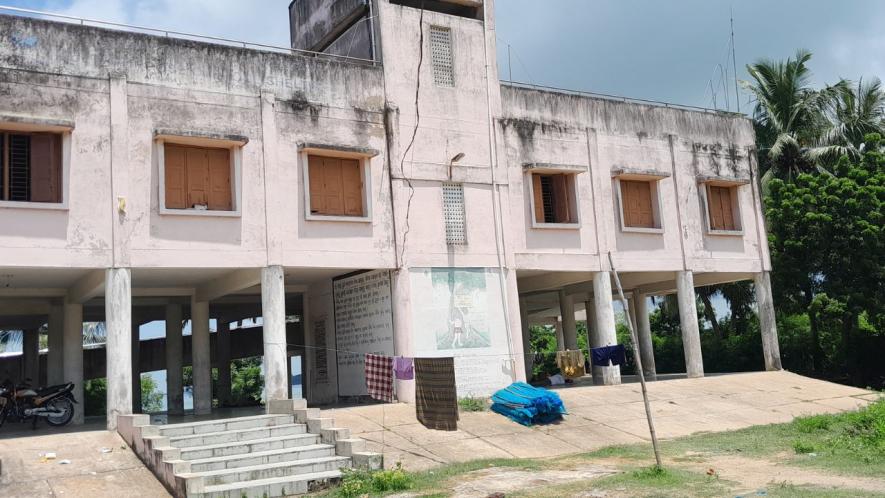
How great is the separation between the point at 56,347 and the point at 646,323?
1669 cm

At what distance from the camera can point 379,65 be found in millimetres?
17984

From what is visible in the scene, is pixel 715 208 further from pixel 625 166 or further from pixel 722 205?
pixel 625 166

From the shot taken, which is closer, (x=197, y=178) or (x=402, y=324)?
(x=197, y=178)

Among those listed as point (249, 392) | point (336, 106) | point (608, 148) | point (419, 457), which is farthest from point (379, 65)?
point (249, 392)

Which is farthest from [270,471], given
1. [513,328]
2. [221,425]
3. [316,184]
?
[513,328]

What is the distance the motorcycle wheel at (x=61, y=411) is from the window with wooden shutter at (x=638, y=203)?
42.7 feet

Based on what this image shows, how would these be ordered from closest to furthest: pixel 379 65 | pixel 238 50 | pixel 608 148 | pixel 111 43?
pixel 111 43 < pixel 238 50 < pixel 379 65 < pixel 608 148

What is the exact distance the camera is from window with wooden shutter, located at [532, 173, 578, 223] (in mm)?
19953

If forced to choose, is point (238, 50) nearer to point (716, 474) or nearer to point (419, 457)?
point (419, 457)

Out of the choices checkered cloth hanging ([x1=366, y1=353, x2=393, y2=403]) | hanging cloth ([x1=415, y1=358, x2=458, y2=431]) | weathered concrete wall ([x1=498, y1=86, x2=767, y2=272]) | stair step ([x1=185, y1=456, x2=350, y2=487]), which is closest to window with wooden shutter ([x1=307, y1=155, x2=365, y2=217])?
checkered cloth hanging ([x1=366, y1=353, x2=393, y2=403])

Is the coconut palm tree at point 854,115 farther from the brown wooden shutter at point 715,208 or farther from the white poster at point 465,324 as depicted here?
the white poster at point 465,324

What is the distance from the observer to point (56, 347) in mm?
19375

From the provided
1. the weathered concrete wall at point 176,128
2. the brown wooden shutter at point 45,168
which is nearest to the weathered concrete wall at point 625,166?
the weathered concrete wall at point 176,128

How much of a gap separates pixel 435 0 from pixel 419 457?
11.0 metres
